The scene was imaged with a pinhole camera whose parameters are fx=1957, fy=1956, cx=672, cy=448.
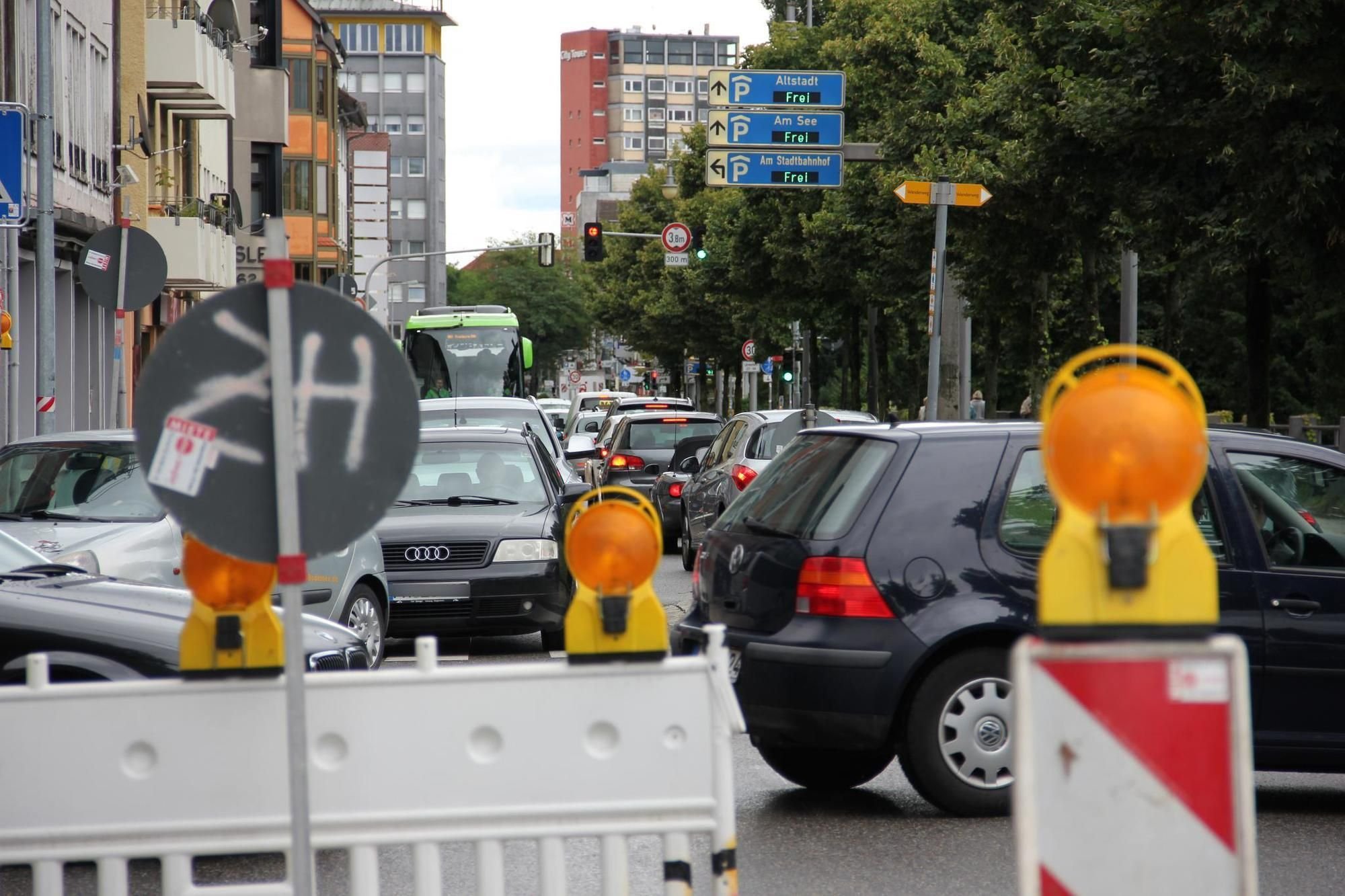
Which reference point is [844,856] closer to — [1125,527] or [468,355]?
[1125,527]

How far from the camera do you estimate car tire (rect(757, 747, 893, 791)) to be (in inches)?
328

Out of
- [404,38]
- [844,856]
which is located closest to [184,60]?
[844,856]

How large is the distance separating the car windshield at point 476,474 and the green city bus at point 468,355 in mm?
25624

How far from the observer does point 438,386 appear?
134 ft

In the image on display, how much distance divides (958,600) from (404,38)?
138 metres

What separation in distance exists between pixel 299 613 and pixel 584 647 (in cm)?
71

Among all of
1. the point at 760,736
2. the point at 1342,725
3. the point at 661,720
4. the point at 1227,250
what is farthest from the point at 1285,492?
the point at 1227,250

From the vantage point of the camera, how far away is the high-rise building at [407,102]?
451 feet

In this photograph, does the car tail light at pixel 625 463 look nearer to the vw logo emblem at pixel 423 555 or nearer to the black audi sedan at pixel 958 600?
the vw logo emblem at pixel 423 555

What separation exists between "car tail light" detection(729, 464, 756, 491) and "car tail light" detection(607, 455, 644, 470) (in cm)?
618

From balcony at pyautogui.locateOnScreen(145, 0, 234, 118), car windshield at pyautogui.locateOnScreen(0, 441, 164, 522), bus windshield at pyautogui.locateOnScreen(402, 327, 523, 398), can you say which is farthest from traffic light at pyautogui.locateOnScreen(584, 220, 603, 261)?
car windshield at pyautogui.locateOnScreen(0, 441, 164, 522)

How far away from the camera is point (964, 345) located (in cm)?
3353

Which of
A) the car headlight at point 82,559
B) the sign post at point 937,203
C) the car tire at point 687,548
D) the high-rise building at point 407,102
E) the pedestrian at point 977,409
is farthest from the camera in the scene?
the high-rise building at point 407,102

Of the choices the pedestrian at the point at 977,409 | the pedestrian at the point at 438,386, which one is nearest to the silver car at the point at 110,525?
the pedestrian at the point at 438,386
